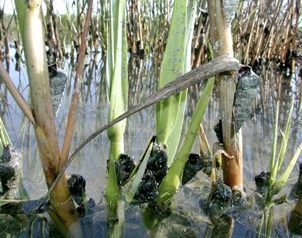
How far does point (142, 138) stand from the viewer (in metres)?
1.69

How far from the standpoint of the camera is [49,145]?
2.70 feet

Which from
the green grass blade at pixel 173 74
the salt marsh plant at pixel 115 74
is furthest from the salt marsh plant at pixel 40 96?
the green grass blade at pixel 173 74

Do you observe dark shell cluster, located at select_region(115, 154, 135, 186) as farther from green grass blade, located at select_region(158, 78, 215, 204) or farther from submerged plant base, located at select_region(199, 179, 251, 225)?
submerged plant base, located at select_region(199, 179, 251, 225)

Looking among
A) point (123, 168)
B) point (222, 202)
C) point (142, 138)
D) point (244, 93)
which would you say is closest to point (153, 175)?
point (123, 168)

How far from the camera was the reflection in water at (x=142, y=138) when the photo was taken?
1067 millimetres

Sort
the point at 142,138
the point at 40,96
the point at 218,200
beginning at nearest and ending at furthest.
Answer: the point at 40,96 → the point at 218,200 → the point at 142,138

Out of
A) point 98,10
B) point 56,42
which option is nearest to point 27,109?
point 98,10

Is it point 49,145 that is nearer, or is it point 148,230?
point 49,145

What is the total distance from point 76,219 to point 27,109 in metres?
0.29

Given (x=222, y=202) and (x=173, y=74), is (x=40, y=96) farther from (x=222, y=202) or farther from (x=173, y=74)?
(x=222, y=202)

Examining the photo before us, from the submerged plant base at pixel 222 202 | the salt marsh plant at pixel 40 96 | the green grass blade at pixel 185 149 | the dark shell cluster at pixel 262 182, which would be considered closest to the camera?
the salt marsh plant at pixel 40 96

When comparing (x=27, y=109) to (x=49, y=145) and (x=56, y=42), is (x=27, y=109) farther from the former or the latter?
(x=56, y=42)

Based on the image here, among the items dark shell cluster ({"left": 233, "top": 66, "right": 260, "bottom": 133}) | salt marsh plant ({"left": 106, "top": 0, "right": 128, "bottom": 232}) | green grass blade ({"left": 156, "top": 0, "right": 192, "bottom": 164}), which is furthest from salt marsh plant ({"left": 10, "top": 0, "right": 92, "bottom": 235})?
dark shell cluster ({"left": 233, "top": 66, "right": 260, "bottom": 133})

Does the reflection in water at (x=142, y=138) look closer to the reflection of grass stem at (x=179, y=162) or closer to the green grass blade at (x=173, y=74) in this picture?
the reflection of grass stem at (x=179, y=162)
